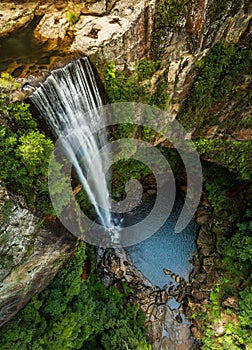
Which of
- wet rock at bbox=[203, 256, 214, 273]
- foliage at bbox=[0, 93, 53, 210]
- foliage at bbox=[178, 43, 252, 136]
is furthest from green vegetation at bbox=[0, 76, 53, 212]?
wet rock at bbox=[203, 256, 214, 273]

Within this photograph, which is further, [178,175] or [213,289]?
[178,175]

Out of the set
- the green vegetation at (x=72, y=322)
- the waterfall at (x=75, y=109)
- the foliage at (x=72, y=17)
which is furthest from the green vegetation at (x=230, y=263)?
the foliage at (x=72, y=17)

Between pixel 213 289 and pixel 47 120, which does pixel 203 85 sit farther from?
pixel 213 289

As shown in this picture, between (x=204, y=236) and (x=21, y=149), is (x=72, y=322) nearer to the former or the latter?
(x=21, y=149)

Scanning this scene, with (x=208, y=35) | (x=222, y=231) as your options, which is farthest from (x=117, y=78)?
(x=222, y=231)

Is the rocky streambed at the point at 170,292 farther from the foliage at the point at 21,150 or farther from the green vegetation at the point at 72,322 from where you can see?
the foliage at the point at 21,150
